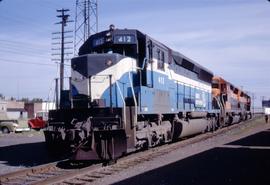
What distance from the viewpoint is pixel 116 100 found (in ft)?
40.1

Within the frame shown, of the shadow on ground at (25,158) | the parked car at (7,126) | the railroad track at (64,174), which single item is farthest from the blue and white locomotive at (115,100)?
the parked car at (7,126)

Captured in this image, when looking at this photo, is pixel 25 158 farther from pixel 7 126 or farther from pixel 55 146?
pixel 7 126

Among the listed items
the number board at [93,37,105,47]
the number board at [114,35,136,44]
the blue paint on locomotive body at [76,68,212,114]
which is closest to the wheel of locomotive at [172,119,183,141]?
the blue paint on locomotive body at [76,68,212,114]

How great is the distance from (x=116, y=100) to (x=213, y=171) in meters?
3.75

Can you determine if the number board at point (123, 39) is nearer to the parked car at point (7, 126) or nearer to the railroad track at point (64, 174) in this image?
the railroad track at point (64, 174)

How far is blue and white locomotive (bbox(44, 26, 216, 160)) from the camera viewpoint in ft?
36.5

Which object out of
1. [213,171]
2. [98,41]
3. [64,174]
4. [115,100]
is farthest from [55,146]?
[213,171]

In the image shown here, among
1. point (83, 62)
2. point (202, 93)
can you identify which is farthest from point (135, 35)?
point (202, 93)

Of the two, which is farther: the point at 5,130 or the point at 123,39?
the point at 5,130

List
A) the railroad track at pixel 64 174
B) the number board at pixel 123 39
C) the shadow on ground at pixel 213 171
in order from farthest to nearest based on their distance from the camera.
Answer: the number board at pixel 123 39 < the railroad track at pixel 64 174 < the shadow on ground at pixel 213 171

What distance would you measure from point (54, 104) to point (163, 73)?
4506mm

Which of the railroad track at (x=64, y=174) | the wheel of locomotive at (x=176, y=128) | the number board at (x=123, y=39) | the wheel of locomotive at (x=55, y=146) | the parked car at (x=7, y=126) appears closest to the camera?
the railroad track at (x=64, y=174)

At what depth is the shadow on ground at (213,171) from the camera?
902 cm

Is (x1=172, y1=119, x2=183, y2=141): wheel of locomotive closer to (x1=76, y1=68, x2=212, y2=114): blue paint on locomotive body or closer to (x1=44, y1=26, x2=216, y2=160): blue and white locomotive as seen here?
(x1=76, y1=68, x2=212, y2=114): blue paint on locomotive body
